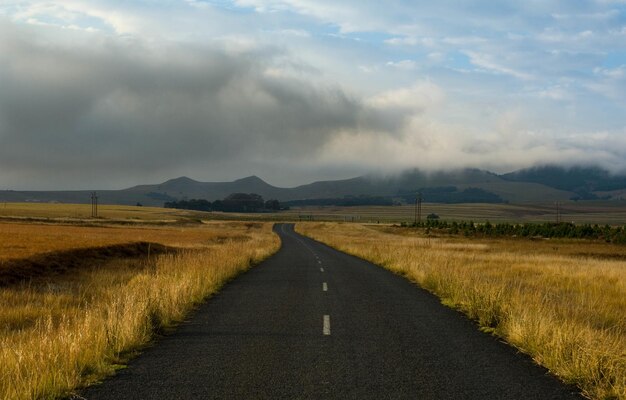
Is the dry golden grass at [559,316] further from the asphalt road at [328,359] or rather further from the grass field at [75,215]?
the grass field at [75,215]

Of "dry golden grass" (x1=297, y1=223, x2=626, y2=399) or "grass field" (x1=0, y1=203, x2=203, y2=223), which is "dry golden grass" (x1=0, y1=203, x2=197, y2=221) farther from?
"dry golden grass" (x1=297, y1=223, x2=626, y2=399)

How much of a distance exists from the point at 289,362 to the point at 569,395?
3810 millimetres

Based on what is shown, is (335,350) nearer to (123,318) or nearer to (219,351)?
(219,351)

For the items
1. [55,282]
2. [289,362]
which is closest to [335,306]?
[289,362]

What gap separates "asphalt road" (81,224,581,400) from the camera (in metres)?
6.95

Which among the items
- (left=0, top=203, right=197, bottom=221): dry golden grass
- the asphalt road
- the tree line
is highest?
the asphalt road

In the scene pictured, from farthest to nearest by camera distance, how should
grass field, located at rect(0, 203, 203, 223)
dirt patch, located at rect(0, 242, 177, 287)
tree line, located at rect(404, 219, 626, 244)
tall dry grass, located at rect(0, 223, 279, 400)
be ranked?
1. grass field, located at rect(0, 203, 203, 223)
2. tree line, located at rect(404, 219, 626, 244)
3. dirt patch, located at rect(0, 242, 177, 287)
4. tall dry grass, located at rect(0, 223, 279, 400)

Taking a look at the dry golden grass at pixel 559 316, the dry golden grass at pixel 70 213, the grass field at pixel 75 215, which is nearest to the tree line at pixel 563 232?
the dry golden grass at pixel 559 316

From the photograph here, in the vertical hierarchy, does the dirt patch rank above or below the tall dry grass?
below

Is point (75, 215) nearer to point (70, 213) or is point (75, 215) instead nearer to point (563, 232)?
point (70, 213)

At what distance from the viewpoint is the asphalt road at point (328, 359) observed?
22.8ft

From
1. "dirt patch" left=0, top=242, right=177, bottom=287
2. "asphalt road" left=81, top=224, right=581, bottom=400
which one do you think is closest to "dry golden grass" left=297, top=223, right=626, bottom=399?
"asphalt road" left=81, top=224, right=581, bottom=400

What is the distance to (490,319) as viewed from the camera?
11984 mm

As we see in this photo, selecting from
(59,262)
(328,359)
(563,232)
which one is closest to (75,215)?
(563,232)
